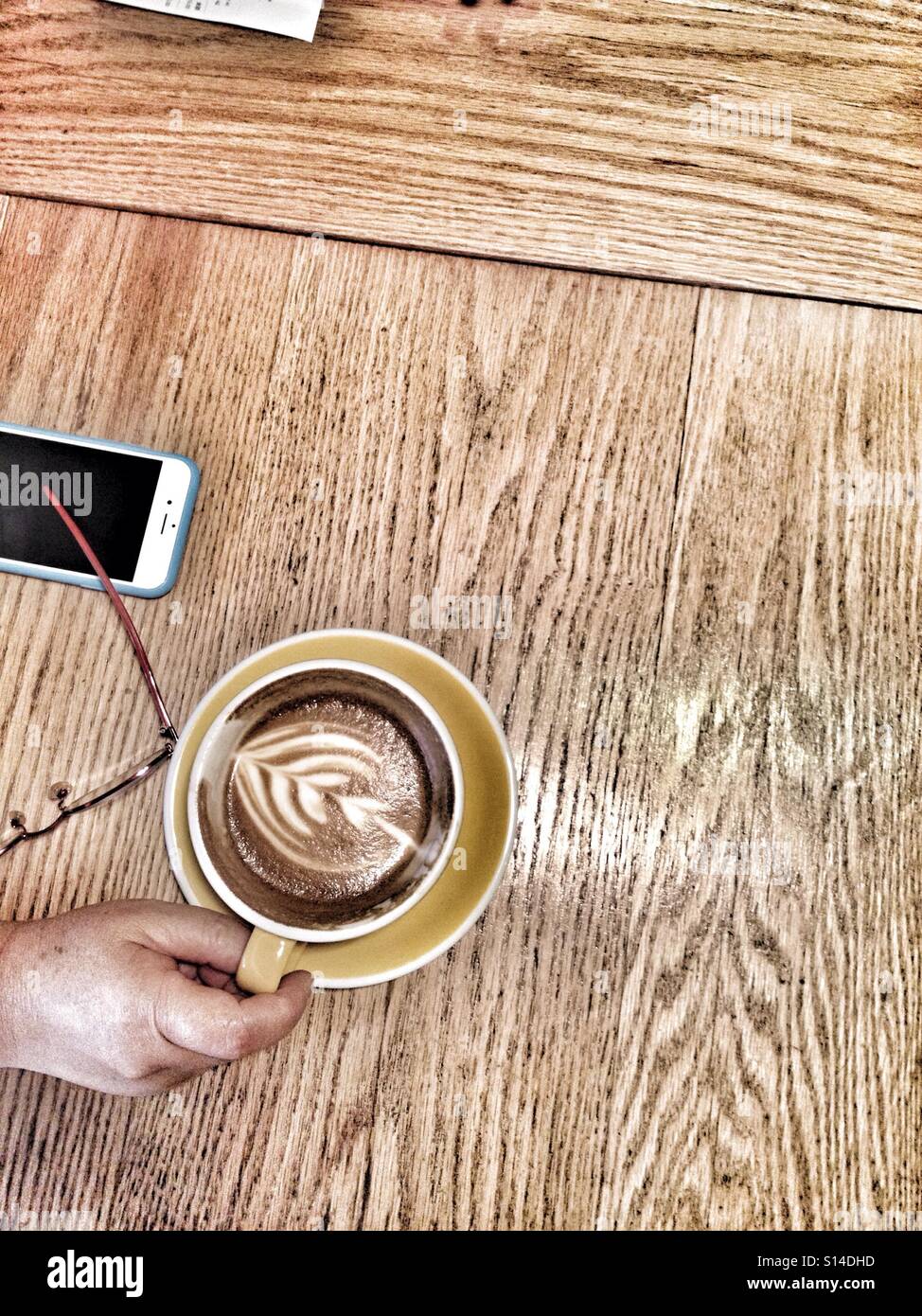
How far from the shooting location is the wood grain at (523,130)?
662mm

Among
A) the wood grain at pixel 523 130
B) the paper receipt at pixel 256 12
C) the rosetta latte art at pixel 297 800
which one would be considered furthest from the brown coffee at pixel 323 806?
the paper receipt at pixel 256 12

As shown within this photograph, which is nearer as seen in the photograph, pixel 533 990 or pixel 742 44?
pixel 533 990

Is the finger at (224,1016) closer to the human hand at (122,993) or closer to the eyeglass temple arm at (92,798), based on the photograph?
the human hand at (122,993)

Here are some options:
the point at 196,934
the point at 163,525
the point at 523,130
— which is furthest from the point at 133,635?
the point at 523,130

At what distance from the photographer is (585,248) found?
66 centimetres

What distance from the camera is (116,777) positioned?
60cm

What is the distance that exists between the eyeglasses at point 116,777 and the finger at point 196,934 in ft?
0.31

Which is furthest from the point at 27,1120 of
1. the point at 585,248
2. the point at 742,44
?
the point at 742,44

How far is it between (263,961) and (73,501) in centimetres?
35

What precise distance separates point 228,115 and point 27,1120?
73 centimetres

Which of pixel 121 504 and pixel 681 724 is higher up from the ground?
pixel 121 504

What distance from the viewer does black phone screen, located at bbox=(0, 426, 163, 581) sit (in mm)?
620

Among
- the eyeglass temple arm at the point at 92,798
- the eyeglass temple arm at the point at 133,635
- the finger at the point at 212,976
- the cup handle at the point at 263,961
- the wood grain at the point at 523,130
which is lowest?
the finger at the point at 212,976
